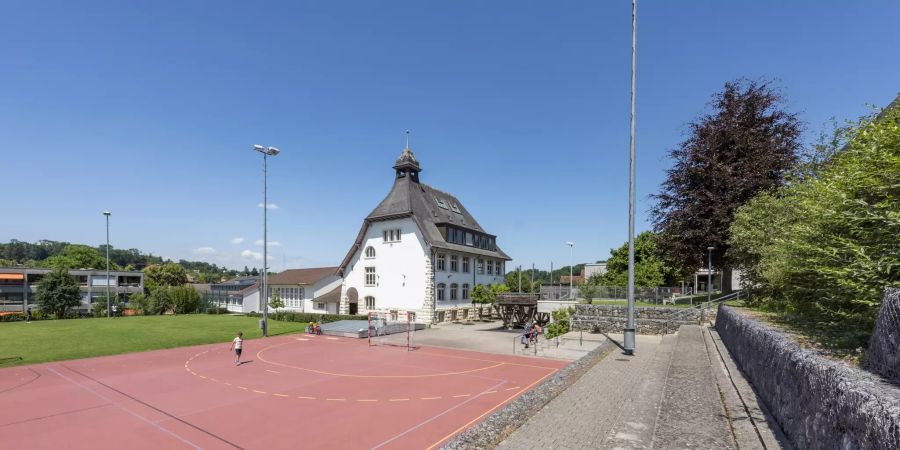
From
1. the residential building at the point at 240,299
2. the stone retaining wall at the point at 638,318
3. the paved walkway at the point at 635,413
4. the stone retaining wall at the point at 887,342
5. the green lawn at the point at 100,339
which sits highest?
the stone retaining wall at the point at 887,342

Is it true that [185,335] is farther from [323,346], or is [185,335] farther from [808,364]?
[808,364]

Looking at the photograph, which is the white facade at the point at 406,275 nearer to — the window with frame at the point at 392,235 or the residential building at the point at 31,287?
the window with frame at the point at 392,235

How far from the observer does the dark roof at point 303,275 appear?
163ft

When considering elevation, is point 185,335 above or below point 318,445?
below

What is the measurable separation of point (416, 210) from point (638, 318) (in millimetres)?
23358

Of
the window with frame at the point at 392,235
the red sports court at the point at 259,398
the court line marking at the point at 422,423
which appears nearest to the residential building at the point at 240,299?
the window with frame at the point at 392,235

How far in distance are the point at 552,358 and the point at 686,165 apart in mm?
18447

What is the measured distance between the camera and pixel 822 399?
221 inches

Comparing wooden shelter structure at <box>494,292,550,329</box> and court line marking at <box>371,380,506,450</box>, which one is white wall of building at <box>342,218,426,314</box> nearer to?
wooden shelter structure at <box>494,292,550,329</box>

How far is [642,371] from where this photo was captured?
14828 millimetres

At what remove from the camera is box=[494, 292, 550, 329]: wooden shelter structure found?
122 feet

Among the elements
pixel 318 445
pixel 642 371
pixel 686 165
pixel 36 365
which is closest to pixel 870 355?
pixel 642 371

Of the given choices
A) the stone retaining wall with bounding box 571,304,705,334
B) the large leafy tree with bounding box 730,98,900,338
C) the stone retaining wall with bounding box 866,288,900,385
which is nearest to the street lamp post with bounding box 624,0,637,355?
the large leafy tree with bounding box 730,98,900,338

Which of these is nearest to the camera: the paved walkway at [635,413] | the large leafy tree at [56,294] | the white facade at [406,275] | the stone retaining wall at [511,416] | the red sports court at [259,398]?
the stone retaining wall at [511,416]
